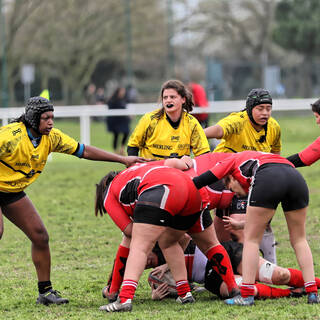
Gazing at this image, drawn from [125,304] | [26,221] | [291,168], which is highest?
[291,168]

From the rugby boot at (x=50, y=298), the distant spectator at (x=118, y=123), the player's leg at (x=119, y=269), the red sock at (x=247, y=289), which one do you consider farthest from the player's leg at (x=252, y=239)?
the distant spectator at (x=118, y=123)

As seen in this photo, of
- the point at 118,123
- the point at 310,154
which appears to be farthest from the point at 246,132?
the point at 118,123

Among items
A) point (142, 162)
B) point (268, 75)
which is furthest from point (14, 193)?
point (268, 75)

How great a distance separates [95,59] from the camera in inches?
1911

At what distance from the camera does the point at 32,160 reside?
6719 mm

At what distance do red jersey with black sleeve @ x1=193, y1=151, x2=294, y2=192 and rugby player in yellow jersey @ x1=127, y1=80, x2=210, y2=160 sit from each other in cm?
170

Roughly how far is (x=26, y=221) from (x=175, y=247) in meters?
1.43

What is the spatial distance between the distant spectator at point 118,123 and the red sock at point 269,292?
13.2 m

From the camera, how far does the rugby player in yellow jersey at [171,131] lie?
8133 mm

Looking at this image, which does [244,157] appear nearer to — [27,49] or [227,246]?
[227,246]

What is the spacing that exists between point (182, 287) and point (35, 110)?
2.09 metres

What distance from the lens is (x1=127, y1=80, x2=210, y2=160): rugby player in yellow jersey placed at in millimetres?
8133

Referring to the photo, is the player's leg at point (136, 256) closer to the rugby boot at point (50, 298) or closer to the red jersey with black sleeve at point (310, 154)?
the rugby boot at point (50, 298)

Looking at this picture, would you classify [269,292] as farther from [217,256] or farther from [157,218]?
[157,218]
